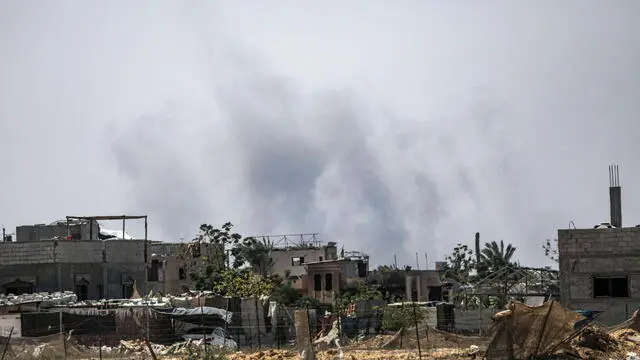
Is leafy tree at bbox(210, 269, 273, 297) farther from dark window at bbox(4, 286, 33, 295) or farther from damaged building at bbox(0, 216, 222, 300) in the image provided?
dark window at bbox(4, 286, 33, 295)

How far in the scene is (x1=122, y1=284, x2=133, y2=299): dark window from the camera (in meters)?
61.1

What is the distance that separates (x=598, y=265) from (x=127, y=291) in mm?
29980

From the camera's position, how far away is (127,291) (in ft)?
202

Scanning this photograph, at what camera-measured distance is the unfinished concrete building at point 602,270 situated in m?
43.1

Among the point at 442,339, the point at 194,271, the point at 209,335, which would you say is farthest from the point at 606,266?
the point at 194,271

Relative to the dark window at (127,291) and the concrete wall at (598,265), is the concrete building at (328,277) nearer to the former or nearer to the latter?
the dark window at (127,291)

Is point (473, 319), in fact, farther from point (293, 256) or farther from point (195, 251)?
point (293, 256)

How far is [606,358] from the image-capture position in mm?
29812

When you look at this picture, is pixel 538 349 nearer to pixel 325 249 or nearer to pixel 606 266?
pixel 606 266

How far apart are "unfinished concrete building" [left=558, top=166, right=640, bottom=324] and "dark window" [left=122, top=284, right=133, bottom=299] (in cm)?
2820

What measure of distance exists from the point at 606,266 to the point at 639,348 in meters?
11.8

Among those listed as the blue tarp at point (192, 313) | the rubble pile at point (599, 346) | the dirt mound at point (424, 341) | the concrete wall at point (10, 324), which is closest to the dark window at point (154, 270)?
the blue tarp at point (192, 313)

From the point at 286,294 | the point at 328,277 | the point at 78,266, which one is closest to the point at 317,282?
the point at 328,277

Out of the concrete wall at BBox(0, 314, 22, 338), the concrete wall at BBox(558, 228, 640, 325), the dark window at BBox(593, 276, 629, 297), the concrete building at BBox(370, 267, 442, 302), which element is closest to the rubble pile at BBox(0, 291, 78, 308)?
the concrete wall at BBox(0, 314, 22, 338)
